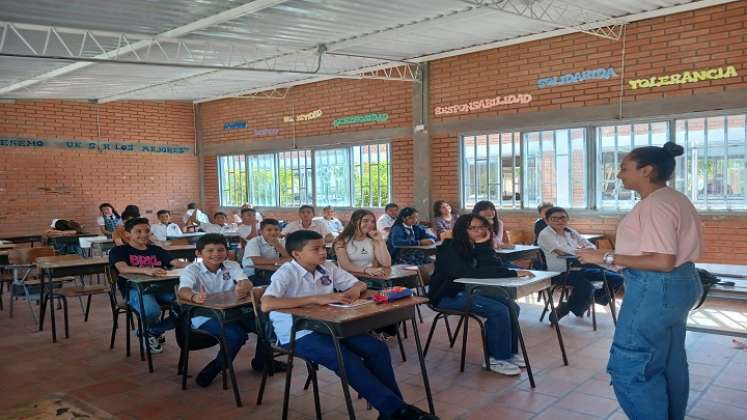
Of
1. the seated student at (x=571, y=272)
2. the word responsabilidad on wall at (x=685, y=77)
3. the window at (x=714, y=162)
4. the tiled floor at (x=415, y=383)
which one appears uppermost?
the word responsabilidad on wall at (x=685, y=77)

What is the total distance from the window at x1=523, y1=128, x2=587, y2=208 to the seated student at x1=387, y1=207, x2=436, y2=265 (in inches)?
83.2

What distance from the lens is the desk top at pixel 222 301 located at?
3.94 metres

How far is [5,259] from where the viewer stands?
24.2 ft

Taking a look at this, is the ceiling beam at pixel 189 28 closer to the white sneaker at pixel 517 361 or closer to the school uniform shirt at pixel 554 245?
the school uniform shirt at pixel 554 245

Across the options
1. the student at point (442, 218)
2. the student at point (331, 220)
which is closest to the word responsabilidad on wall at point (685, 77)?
the student at point (442, 218)

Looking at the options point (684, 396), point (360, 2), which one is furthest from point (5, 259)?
point (684, 396)

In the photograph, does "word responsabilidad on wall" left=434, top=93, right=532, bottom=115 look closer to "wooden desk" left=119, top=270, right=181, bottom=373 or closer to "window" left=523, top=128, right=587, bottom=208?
"window" left=523, top=128, right=587, bottom=208

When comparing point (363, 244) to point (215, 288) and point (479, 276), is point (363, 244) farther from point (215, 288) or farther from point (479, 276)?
point (215, 288)

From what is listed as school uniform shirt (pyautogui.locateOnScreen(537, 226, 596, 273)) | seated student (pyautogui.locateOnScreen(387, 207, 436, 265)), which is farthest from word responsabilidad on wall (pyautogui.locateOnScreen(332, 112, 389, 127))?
school uniform shirt (pyautogui.locateOnScreen(537, 226, 596, 273))

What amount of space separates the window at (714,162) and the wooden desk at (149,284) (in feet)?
20.5

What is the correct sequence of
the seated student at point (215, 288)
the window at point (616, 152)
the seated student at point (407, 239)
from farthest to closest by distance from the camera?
1. the window at point (616, 152)
2. the seated student at point (407, 239)
3. the seated student at point (215, 288)

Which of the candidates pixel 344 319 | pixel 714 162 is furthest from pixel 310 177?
pixel 344 319

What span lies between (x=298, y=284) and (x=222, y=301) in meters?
0.59

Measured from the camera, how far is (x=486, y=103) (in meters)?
9.36
